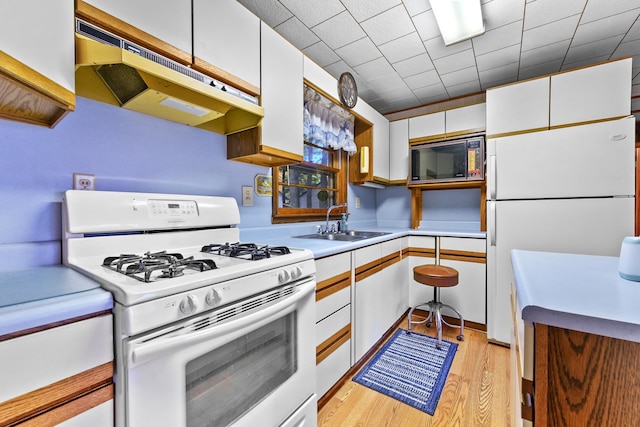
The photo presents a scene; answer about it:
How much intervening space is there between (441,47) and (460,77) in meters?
0.63

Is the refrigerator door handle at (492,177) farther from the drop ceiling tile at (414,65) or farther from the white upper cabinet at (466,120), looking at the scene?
the drop ceiling tile at (414,65)

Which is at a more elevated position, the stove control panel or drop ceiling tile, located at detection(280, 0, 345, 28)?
drop ceiling tile, located at detection(280, 0, 345, 28)

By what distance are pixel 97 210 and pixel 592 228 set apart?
2.97m

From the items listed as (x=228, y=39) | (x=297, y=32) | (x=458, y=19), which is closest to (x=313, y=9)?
(x=297, y=32)

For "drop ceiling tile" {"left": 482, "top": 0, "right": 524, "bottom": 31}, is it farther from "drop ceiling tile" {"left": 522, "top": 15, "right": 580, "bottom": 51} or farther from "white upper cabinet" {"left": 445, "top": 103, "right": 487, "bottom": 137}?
"white upper cabinet" {"left": 445, "top": 103, "right": 487, "bottom": 137}

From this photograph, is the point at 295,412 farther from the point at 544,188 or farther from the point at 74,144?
the point at 544,188

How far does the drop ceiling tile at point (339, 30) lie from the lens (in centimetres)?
191

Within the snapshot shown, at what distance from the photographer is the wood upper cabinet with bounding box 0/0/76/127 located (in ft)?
2.20

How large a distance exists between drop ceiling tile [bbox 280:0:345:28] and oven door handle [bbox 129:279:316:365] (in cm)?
176

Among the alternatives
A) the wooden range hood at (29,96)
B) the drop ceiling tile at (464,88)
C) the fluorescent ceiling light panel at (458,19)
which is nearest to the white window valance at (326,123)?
the fluorescent ceiling light panel at (458,19)

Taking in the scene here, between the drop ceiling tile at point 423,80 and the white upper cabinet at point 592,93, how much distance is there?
0.92 m

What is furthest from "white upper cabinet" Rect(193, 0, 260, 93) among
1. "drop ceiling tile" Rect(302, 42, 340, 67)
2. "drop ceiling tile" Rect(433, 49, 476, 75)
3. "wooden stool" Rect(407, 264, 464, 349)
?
"wooden stool" Rect(407, 264, 464, 349)

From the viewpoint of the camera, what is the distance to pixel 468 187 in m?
3.00

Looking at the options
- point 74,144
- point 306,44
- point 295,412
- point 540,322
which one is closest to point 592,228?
point 540,322
